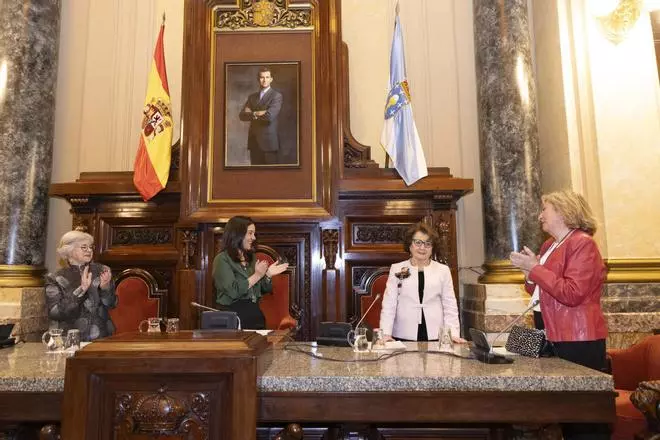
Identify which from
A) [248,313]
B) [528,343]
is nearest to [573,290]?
[528,343]

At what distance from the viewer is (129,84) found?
5.80 m

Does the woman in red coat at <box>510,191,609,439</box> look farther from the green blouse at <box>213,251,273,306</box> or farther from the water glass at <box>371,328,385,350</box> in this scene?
the green blouse at <box>213,251,273,306</box>

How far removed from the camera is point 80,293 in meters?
2.91

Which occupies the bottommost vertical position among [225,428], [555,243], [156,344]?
[225,428]

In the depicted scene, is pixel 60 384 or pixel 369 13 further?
pixel 369 13

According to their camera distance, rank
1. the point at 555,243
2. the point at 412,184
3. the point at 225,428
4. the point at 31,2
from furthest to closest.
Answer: the point at 31,2 → the point at 412,184 → the point at 555,243 → the point at 225,428

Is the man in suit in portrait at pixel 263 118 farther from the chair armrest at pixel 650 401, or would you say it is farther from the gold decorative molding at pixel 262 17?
the chair armrest at pixel 650 401

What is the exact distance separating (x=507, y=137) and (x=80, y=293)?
Result: 377 centimetres

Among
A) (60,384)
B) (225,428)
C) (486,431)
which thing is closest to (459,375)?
(486,431)

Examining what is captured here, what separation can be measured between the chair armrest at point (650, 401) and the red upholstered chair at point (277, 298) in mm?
2847

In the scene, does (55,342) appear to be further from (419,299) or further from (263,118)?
(263,118)

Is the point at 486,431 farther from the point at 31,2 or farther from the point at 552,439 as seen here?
the point at 31,2

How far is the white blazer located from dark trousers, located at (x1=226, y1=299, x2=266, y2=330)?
82 cm

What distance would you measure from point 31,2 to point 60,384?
4.92 meters
